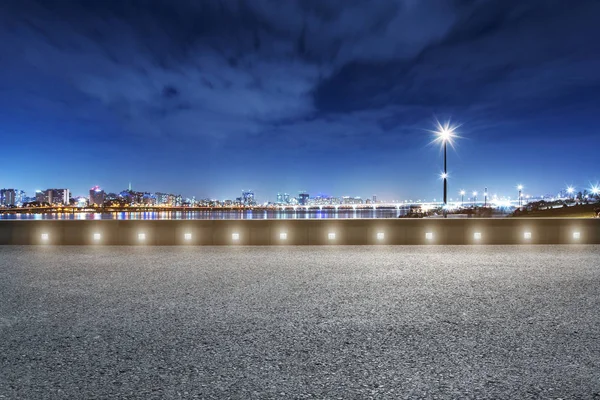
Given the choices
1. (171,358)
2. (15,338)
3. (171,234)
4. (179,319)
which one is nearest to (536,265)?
(179,319)

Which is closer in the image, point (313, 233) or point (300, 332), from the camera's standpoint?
point (300, 332)

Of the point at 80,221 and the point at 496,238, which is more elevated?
the point at 80,221

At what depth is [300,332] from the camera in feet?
18.5

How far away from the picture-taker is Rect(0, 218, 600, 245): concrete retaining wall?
1741 cm

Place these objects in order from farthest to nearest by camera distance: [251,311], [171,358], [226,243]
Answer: [226,243] → [251,311] → [171,358]

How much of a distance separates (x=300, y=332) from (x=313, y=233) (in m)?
11.9

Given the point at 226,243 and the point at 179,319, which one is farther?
the point at 226,243

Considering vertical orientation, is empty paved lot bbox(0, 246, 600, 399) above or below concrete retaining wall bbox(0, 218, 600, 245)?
below

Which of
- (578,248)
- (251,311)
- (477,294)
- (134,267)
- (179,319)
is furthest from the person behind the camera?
(578,248)

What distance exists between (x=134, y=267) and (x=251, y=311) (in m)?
5.83

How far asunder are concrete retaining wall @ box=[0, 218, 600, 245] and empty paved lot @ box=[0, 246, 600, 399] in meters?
6.24

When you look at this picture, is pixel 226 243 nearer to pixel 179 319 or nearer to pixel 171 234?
pixel 171 234

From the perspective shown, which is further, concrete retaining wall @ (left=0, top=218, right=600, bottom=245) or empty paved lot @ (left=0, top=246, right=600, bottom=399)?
concrete retaining wall @ (left=0, top=218, right=600, bottom=245)

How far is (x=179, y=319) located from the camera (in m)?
6.27
